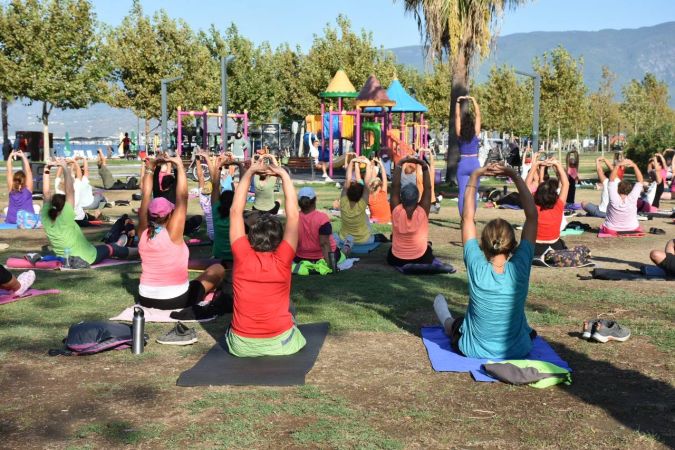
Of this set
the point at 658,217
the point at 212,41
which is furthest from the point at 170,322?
the point at 212,41

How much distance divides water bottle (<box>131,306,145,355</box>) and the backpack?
0.41 ft

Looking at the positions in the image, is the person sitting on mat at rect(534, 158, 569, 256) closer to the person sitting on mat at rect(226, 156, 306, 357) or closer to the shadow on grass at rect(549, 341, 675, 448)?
the shadow on grass at rect(549, 341, 675, 448)

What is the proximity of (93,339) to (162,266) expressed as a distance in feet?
4.19

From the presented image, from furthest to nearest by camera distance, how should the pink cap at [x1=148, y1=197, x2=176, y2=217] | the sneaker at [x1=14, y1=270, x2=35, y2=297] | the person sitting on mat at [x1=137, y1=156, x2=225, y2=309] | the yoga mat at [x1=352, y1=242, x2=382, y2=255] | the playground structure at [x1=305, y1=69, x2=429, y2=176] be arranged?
the playground structure at [x1=305, y1=69, x2=429, y2=176] < the yoga mat at [x1=352, y1=242, x2=382, y2=255] < the sneaker at [x1=14, y1=270, x2=35, y2=297] < the person sitting on mat at [x1=137, y1=156, x2=225, y2=309] < the pink cap at [x1=148, y1=197, x2=176, y2=217]

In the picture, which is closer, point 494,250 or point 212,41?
point 494,250

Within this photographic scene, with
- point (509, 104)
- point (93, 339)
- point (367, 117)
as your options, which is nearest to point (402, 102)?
point (367, 117)

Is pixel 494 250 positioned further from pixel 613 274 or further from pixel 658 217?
pixel 658 217

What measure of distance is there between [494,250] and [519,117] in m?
70.6

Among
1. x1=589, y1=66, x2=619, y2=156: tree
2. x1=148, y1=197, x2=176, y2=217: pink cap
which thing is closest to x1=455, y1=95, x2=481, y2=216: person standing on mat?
x1=148, y1=197, x2=176, y2=217: pink cap

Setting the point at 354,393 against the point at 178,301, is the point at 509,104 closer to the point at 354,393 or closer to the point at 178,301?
the point at 178,301

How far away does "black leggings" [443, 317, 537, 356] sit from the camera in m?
6.81

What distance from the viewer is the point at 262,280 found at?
6.31 meters

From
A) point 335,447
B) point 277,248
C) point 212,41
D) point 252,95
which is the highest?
point 212,41

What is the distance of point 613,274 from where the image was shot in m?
10.4
